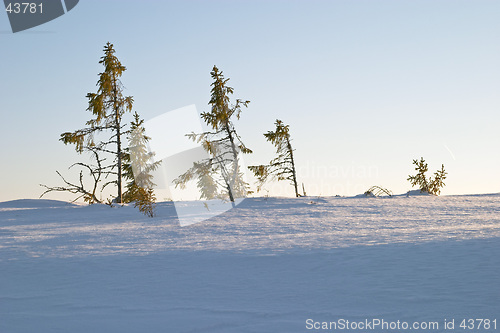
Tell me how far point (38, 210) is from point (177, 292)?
11.8 meters

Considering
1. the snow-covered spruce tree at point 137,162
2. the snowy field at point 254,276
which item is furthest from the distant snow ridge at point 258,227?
the snow-covered spruce tree at point 137,162

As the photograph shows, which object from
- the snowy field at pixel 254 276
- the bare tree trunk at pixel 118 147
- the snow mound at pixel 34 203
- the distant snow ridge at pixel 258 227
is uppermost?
the bare tree trunk at pixel 118 147

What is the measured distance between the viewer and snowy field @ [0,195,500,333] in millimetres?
3998

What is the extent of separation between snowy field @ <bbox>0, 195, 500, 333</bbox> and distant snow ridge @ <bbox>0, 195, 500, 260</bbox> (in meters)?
0.05

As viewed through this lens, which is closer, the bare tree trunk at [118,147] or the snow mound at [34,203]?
the snow mound at [34,203]

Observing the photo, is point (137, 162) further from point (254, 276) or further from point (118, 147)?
point (254, 276)

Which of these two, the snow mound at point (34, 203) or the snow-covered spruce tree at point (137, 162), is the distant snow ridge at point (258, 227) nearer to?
the snow mound at point (34, 203)

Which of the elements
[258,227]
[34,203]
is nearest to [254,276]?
[258,227]

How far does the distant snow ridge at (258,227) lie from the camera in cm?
725

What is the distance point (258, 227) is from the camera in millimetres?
9289

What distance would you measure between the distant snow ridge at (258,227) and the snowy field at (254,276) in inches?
1.8

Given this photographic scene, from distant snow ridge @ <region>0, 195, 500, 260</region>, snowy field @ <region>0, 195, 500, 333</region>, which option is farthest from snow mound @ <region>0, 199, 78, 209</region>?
snowy field @ <region>0, 195, 500, 333</region>

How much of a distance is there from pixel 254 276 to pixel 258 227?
3.91 metres

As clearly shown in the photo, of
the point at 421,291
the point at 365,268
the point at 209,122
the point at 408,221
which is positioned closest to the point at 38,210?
the point at 209,122
